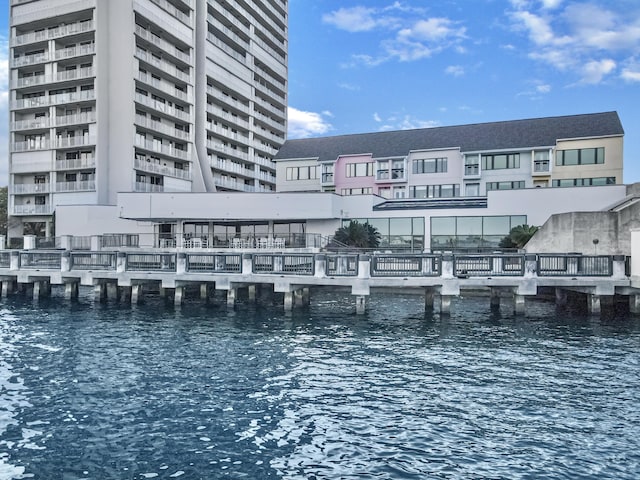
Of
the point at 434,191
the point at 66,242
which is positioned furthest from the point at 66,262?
the point at 434,191

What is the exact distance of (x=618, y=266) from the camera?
2531 centimetres

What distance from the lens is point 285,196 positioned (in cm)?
4912

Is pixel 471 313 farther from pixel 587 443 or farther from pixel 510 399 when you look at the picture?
pixel 587 443

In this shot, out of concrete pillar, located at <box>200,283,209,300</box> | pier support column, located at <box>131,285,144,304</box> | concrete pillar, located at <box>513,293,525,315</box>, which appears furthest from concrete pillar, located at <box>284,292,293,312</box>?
concrete pillar, located at <box>513,293,525,315</box>

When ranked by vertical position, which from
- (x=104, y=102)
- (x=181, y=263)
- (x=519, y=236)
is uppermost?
(x=104, y=102)

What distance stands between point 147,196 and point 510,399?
43299 mm

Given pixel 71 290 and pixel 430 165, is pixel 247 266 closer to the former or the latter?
pixel 71 290

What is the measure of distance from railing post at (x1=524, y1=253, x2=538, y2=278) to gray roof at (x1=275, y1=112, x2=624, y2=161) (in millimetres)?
34303

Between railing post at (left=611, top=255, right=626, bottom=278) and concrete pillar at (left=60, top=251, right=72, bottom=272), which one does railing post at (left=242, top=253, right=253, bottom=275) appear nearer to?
concrete pillar at (left=60, top=251, right=72, bottom=272)

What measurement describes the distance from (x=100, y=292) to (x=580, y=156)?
49.9 meters

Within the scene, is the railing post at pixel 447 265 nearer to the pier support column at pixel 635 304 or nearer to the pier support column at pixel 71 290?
the pier support column at pixel 635 304

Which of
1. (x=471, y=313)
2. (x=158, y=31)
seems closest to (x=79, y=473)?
(x=471, y=313)

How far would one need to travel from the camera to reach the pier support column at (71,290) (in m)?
33.8

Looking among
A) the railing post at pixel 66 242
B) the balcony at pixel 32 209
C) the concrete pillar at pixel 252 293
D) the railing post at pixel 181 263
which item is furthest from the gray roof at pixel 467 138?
the railing post at pixel 181 263
